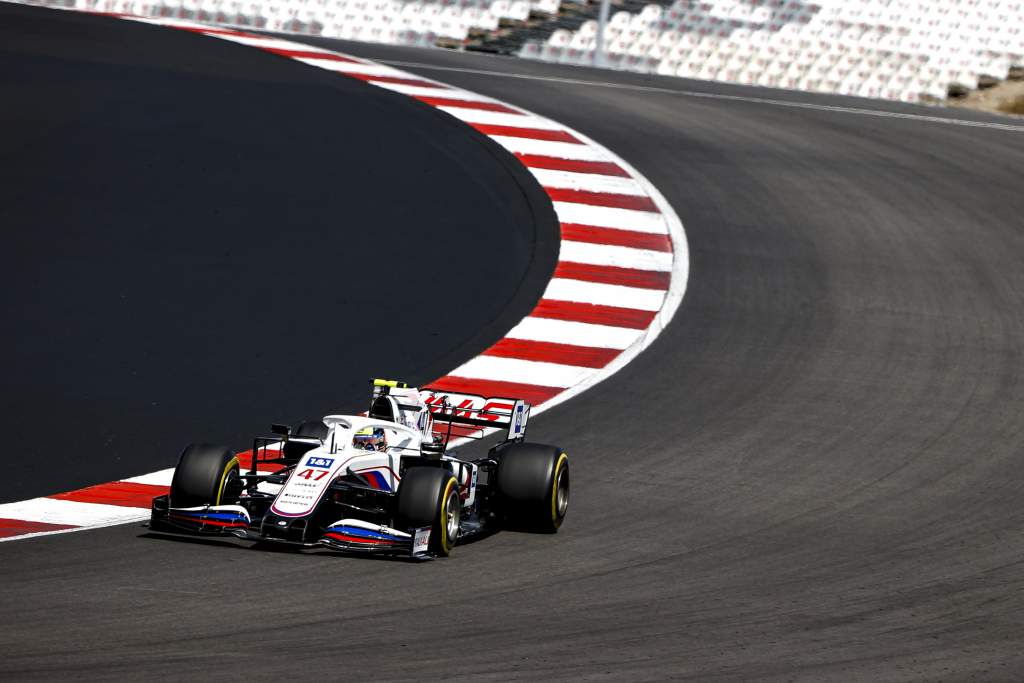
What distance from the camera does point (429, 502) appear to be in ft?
25.1

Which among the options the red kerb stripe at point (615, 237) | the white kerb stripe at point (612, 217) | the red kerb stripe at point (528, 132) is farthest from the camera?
the red kerb stripe at point (528, 132)

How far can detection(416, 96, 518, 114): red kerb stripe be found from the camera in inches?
719

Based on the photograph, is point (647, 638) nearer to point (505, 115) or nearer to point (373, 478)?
point (373, 478)

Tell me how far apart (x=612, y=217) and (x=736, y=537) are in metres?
6.94

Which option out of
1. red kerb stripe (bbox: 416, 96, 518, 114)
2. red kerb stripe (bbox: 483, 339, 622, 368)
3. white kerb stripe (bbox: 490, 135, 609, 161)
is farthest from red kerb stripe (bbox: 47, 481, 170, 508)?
red kerb stripe (bbox: 416, 96, 518, 114)

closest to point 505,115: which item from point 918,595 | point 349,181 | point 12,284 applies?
point 349,181

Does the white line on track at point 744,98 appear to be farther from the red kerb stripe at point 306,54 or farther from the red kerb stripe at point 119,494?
the red kerb stripe at point 119,494

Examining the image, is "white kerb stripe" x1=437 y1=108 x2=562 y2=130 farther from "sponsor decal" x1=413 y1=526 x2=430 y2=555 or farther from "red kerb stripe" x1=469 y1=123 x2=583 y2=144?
"sponsor decal" x1=413 y1=526 x2=430 y2=555

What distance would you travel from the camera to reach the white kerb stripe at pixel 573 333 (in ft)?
39.3

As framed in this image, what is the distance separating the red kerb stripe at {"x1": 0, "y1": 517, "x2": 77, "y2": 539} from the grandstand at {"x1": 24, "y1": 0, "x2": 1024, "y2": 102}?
1806 cm

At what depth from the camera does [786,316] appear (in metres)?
12.8

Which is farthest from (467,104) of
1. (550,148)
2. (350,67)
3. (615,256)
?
(615,256)

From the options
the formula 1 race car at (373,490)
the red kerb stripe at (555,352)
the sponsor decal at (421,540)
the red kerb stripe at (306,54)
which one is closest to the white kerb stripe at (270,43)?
the red kerb stripe at (306,54)

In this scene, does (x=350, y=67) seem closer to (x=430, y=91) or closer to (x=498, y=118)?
(x=430, y=91)
